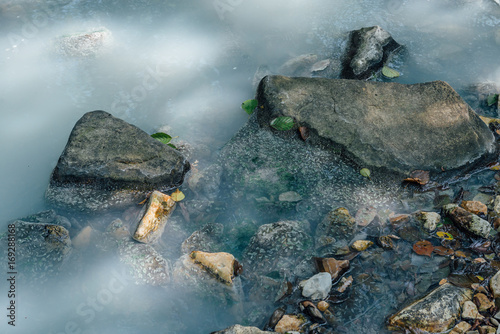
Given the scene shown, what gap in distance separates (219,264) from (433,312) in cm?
104

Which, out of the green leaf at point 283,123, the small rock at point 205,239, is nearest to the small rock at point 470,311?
the small rock at point 205,239

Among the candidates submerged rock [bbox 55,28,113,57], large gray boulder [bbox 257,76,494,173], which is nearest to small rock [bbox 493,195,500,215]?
large gray boulder [bbox 257,76,494,173]

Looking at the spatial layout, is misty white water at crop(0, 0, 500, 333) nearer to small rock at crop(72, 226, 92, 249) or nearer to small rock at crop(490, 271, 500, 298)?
small rock at crop(72, 226, 92, 249)

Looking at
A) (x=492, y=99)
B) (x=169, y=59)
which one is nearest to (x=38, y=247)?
(x=169, y=59)

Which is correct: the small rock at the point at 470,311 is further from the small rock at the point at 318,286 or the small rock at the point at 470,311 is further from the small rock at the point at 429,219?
the small rock at the point at 318,286

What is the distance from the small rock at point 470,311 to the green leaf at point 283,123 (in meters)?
1.43

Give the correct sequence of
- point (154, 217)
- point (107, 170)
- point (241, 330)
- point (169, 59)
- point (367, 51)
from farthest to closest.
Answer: point (169, 59)
point (367, 51)
point (107, 170)
point (154, 217)
point (241, 330)

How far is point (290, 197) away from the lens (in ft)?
8.04

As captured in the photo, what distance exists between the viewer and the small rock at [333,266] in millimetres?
2039

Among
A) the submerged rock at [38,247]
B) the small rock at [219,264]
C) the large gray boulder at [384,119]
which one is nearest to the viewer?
the small rock at [219,264]

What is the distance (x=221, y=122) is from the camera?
2.97m

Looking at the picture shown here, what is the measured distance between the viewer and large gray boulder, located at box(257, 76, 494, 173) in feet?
8.17

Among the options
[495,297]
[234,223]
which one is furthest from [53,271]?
[495,297]

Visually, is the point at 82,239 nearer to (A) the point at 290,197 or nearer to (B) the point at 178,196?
(B) the point at 178,196
